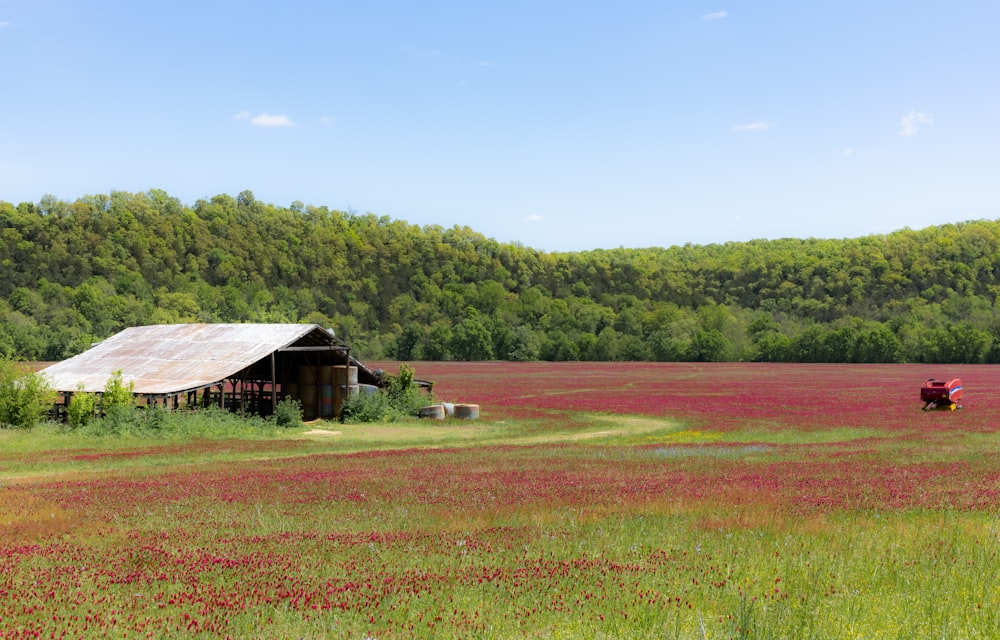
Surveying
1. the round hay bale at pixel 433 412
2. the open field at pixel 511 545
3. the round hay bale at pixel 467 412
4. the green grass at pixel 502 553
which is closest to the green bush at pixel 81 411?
the open field at pixel 511 545

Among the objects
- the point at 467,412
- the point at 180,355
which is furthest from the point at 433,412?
the point at 180,355

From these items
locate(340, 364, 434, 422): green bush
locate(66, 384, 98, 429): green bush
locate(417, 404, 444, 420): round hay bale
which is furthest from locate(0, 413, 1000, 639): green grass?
locate(417, 404, 444, 420): round hay bale

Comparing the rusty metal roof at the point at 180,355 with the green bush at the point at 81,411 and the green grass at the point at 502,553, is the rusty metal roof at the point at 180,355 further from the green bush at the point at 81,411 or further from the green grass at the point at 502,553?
the green grass at the point at 502,553

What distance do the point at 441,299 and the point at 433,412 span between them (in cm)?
14011

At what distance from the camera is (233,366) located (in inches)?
1708

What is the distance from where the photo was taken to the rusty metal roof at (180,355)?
42.9m

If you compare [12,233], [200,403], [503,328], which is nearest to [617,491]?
[200,403]

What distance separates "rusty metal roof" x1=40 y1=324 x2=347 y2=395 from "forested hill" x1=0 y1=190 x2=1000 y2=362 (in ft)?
251

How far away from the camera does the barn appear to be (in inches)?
1724

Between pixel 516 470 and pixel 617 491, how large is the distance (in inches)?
194

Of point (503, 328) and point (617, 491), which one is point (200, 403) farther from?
point (503, 328)

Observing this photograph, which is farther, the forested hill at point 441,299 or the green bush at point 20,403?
the forested hill at point 441,299

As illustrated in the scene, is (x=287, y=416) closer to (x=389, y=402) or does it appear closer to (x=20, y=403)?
(x=389, y=402)

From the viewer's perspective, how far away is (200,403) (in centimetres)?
4606
